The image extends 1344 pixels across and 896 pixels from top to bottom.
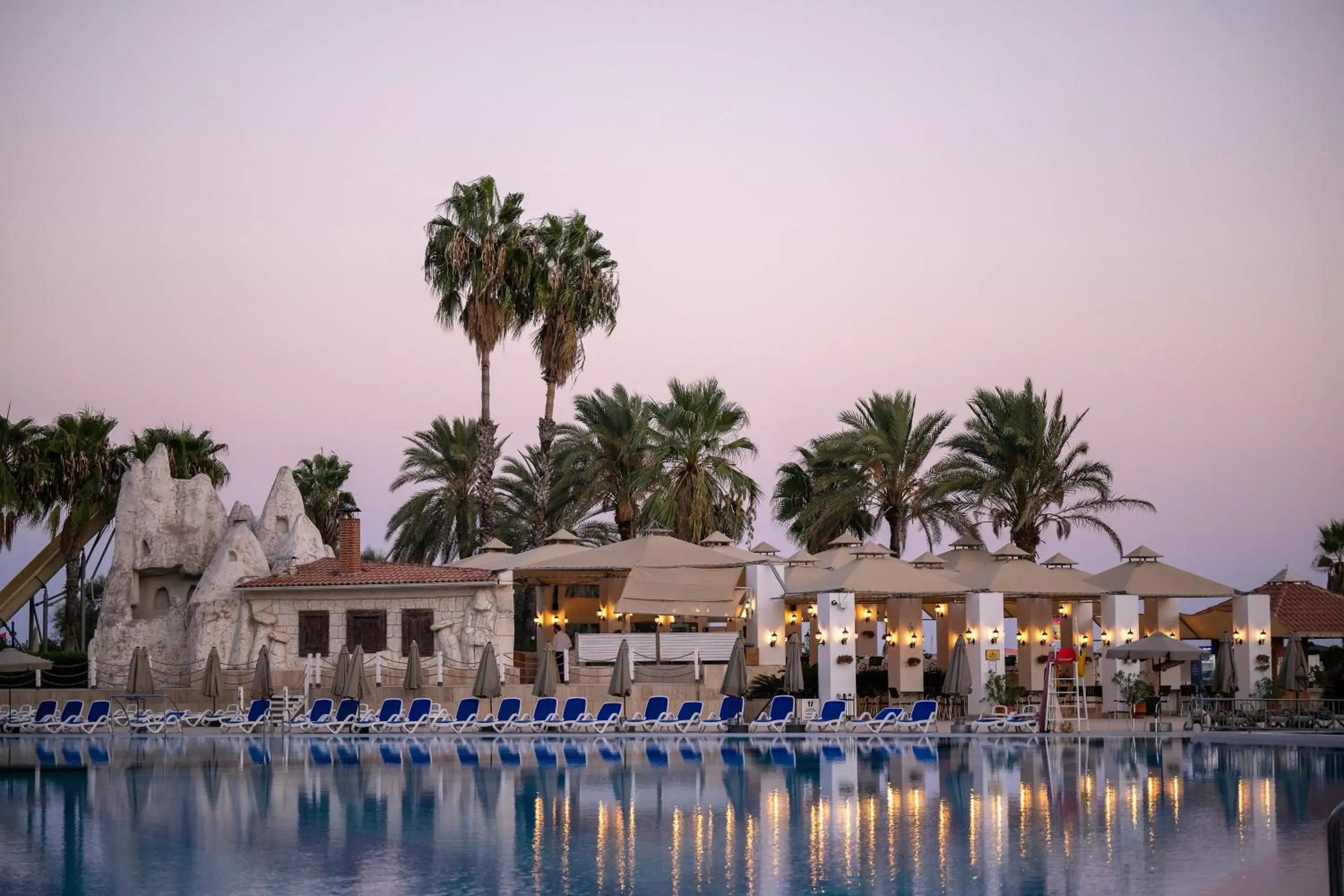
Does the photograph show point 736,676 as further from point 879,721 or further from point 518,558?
point 518,558

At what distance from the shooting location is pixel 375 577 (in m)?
36.7

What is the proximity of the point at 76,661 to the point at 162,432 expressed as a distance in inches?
348

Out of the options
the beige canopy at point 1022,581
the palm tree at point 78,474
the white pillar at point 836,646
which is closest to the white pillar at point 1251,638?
the beige canopy at point 1022,581

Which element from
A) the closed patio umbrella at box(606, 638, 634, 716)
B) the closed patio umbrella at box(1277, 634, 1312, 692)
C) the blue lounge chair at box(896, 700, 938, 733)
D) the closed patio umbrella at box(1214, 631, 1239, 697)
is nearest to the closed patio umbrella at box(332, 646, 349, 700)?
the closed patio umbrella at box(606, 638, 634, 716)

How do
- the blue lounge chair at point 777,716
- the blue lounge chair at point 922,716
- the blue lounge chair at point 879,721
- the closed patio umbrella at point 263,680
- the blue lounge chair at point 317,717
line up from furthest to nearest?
1. the closed patio umbrella at point 263,680
2. the blue lounge chair at point 317,717
3. the blue lounge chair at point 879,721
4. the blue lounge chair at point 777,716
5. the blue lounge chair at point 922,716

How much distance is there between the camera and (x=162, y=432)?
47656mm

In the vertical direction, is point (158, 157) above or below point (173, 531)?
above

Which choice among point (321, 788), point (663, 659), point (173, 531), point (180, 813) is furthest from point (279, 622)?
point (180, 813)

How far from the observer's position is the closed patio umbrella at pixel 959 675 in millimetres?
32062

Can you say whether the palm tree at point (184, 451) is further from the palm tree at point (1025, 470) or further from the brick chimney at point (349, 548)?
the palm tree at point (1025, 470)

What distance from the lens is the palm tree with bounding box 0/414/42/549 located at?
146 ft

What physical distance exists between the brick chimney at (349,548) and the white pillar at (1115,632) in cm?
1740

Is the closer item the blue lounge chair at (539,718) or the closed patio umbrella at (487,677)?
the blue lounge chair at (539,718)

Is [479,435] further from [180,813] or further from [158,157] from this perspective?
[180,813]
